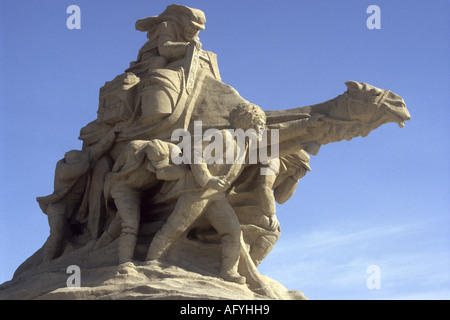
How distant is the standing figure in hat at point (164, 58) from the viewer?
930 cm

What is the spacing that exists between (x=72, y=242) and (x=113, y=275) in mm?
1458

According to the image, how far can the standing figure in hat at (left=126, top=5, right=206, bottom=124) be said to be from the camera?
9.30 meters

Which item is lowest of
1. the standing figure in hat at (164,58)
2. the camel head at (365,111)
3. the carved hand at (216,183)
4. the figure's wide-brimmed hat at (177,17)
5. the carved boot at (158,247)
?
the carved boot at (158,247)

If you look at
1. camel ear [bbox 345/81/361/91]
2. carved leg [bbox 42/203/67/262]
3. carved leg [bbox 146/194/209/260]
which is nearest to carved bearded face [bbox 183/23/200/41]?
camel ear [bbox 345/81/361/91]

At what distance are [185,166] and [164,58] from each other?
6.24ft

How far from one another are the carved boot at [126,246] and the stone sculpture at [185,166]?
0.5 inches

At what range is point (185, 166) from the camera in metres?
8.75

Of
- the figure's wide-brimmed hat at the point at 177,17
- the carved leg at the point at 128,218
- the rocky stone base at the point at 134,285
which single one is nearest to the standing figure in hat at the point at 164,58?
the figure's wide-brimmed hat at the point at 177,17

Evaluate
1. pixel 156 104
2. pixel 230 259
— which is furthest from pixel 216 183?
pixel 156 104

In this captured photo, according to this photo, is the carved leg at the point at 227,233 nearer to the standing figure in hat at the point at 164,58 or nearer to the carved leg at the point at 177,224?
the carved leg at the point at 177,224

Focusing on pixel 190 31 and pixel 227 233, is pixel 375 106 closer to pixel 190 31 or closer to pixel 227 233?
pixel 227 233

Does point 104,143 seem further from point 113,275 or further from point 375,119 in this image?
point 375,119

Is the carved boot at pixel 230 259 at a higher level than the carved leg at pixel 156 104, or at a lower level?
lower
